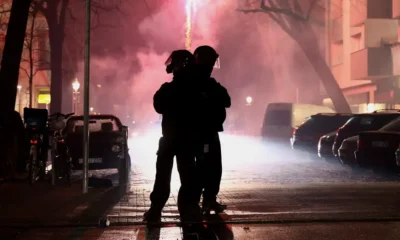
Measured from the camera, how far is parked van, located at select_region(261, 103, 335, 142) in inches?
1076

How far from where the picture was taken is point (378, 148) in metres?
14.7

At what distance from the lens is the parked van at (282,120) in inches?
1076

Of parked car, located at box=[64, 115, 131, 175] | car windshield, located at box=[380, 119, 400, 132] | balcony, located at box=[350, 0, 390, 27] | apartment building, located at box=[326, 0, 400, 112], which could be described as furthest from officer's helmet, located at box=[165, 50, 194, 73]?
balcony, located at box=[350, 0, 390, 27]

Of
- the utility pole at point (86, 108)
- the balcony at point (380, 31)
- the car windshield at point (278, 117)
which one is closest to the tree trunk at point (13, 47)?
the utility pole at point (86, 108)

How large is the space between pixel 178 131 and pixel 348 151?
10.6 m

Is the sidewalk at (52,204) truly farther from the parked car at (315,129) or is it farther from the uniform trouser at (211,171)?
the parked car at (315,129)

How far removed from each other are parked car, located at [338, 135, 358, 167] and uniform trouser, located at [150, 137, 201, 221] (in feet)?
33.2

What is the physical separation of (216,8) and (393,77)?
17656 mm

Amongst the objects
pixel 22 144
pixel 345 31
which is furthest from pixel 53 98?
pixel 345 31

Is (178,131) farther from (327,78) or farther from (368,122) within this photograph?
(327,78)

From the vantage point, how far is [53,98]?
85.7 feet

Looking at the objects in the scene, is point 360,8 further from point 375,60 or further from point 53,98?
point 53,98

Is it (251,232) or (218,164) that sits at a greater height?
(218,164)

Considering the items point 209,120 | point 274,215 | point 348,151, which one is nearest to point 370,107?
point 348,151
